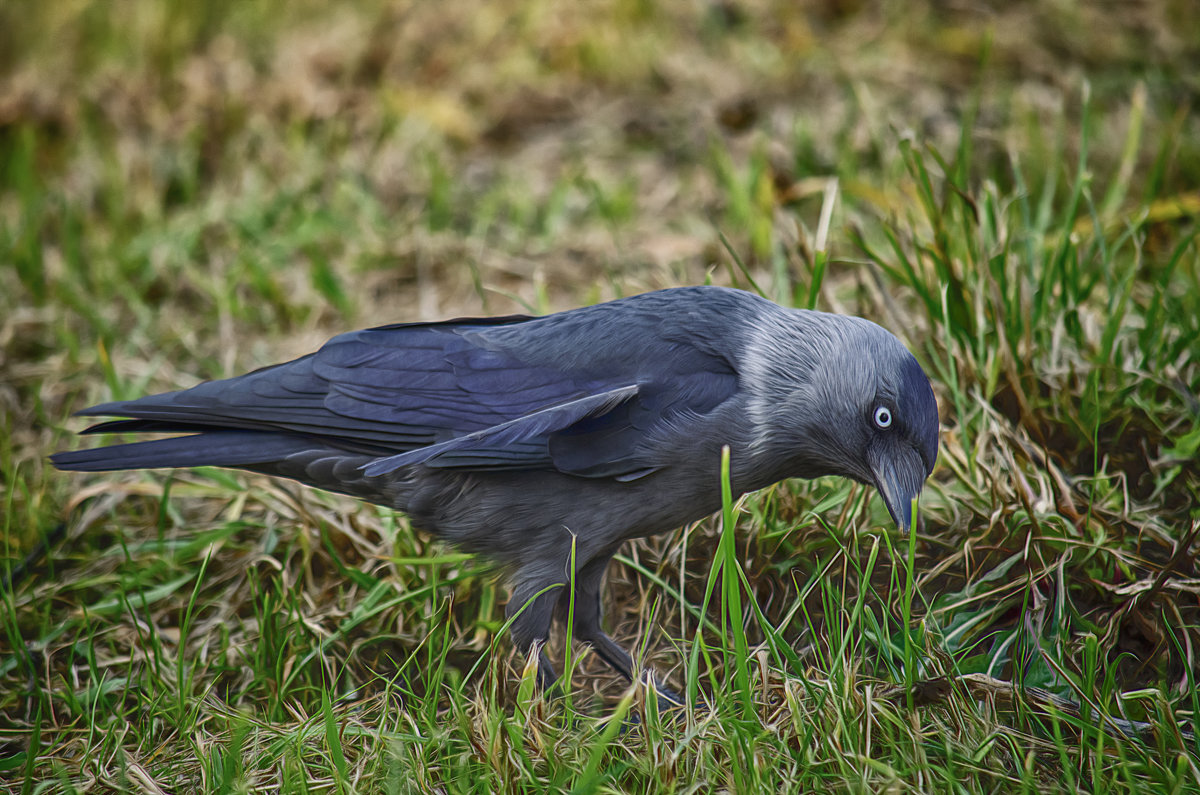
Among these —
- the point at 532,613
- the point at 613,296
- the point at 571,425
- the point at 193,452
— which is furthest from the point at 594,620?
the point at 613,296

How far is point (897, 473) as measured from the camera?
255 centimetres

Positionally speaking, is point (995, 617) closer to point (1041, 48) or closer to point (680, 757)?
point (680, 757)

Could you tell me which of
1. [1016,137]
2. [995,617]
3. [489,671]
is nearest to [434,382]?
[489,671]

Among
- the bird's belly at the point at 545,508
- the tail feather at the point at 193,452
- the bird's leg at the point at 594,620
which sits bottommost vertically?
the bird's leg at the point at 594,620

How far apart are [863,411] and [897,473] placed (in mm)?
178

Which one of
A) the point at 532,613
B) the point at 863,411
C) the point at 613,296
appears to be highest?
the point at 863,411

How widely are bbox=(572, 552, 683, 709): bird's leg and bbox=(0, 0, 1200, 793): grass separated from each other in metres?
0.08

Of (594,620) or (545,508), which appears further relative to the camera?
(594,620)

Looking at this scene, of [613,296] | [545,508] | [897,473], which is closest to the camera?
[897,473]

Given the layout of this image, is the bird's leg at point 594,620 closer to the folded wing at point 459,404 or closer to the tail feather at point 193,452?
the folded wing at point 459,404

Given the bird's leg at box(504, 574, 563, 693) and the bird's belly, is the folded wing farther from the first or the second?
the bird's leg at box(504, 574, 563, 693)

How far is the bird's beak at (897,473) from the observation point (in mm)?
2518

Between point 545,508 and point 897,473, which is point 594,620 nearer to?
point 545,508

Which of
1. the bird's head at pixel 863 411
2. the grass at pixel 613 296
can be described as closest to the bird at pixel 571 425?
the bird's head at pixel 863 411
